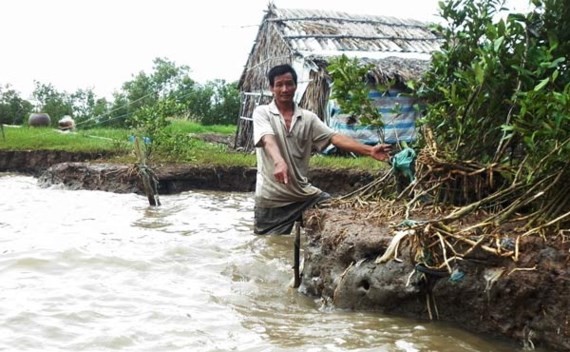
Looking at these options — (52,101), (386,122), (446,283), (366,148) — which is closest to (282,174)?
→ (366,148)

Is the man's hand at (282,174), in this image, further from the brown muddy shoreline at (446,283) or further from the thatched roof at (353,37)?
the thatched roof at (353,37)

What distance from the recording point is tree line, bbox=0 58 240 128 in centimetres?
2098

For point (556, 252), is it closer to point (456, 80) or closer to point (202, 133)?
point (456, 80)

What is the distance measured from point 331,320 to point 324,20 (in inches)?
456

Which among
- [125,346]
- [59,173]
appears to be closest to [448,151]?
[125,346]

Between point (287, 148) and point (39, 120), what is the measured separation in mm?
15401

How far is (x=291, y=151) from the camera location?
17.3 feet

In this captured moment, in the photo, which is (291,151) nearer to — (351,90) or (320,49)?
(351,90)

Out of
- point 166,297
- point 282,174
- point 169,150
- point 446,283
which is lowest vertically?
point 166,297

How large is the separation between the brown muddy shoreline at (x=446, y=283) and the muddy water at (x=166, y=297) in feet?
0.31

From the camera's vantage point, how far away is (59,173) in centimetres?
1085

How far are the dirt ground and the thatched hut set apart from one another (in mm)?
7844

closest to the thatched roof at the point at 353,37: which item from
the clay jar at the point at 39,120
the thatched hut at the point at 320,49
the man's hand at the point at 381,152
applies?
the thatched hut at the point at 320,49

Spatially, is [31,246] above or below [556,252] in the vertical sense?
below
